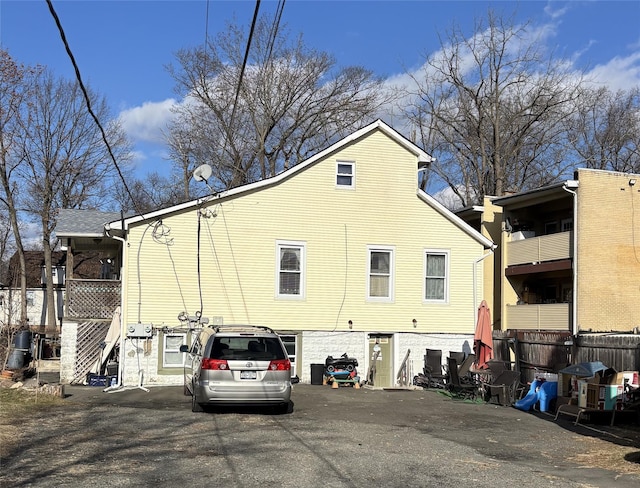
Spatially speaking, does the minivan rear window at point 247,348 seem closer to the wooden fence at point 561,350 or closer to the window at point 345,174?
the wooden fence at point 561,350

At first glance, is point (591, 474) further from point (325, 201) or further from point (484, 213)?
point (484, 213)

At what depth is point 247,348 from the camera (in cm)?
1346

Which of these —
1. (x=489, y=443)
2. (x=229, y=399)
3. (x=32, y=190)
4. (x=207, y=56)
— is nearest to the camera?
(x=489, y=443)

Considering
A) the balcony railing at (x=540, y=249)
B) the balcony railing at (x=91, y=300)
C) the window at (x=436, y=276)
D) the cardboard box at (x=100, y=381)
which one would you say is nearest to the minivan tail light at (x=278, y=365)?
the cardboard box at (x=100, y=381)

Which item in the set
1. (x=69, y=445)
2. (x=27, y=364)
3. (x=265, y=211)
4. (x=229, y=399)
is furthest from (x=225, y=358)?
(x=27, y=364)

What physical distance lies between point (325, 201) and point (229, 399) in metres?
10.3

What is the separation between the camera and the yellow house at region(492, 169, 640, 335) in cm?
2336

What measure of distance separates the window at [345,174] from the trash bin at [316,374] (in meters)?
5.62

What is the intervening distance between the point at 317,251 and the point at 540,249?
832 centimetres

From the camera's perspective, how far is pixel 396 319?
2267 centimetres

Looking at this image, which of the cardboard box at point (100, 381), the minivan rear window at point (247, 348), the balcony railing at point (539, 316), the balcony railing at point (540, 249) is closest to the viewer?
the minivan rear window at point (247, 348)

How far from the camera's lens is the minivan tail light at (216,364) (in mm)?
13031

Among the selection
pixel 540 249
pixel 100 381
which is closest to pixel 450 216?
pixel 540 249

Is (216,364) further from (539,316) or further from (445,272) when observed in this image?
(539,316)
